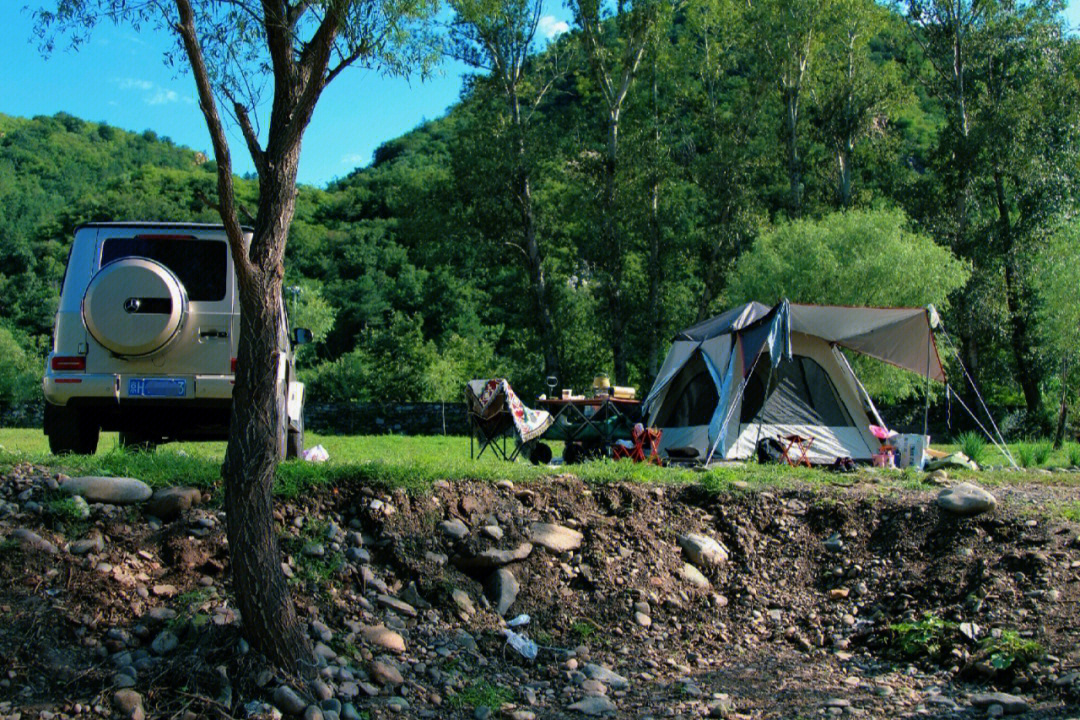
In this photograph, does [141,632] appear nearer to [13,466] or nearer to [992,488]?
[13,466]

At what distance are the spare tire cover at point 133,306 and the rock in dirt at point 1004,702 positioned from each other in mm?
6437

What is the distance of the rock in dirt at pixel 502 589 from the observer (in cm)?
589

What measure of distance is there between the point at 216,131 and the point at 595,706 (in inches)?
129

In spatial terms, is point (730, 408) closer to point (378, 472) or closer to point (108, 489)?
point (378, 472)

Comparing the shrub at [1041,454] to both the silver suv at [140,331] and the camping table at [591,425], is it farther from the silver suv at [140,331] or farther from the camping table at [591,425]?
the silver suv at [140,331]

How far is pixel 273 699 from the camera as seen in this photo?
445 centimetres

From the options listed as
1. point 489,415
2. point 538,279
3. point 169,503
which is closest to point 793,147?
point 538,279

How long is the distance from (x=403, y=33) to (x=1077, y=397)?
1093 inches

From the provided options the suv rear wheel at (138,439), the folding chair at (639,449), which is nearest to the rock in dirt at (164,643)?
the suv rear wheel at (138,439)

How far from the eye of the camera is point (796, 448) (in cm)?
1178

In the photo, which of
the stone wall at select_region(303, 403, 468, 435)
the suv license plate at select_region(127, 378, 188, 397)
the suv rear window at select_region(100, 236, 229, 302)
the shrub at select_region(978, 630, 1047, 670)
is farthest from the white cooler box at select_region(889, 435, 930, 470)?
the stone wall at select_region(303, 403, 468, 435)

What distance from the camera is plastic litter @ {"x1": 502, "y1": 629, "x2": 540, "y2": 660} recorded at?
5.46m

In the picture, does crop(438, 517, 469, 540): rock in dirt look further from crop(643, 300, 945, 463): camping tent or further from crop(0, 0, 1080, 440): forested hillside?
crop(0, 0, 1080, 440): forested hillside

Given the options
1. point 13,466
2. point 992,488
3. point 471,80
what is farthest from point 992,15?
point 13,466
